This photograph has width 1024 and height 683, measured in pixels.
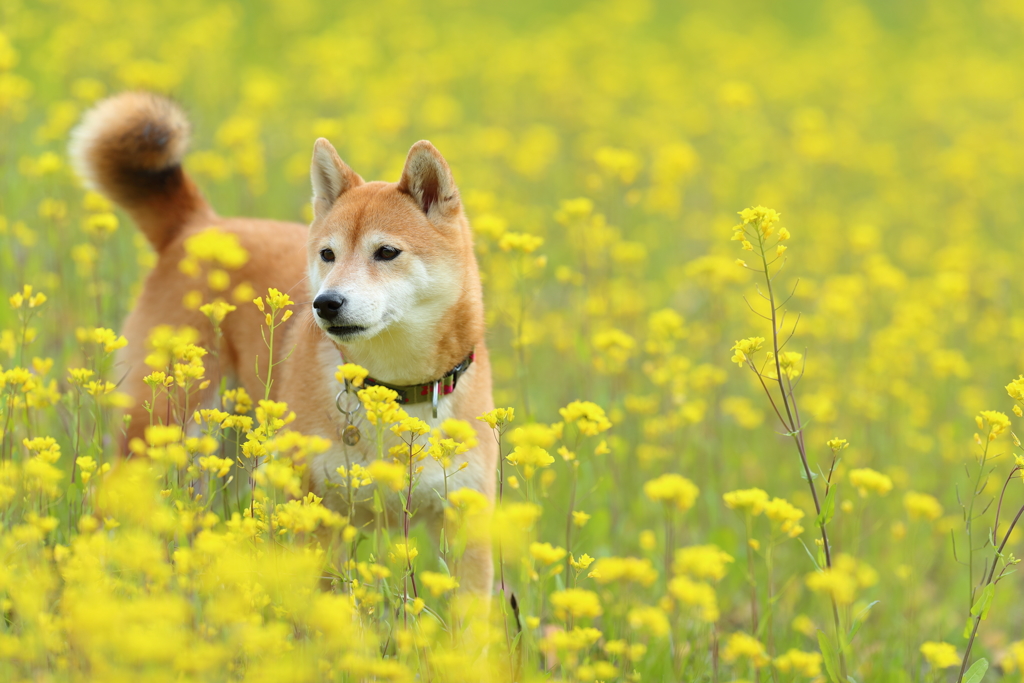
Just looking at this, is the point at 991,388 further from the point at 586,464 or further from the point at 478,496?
the point at 478,496

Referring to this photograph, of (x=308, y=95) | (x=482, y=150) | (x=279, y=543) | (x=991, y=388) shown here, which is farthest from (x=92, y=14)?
(x=991, y=388)

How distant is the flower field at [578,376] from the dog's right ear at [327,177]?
1.80ft

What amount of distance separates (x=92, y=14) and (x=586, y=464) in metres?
6.54

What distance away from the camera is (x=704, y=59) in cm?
1334

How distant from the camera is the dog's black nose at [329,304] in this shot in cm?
320

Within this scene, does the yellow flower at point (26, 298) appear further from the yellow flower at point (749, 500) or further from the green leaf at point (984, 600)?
the green leaf at point (984, 600)

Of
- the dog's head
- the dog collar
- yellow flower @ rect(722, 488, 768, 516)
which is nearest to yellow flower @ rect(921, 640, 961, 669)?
yellow flower @ rect(722, 488, 768, 516)

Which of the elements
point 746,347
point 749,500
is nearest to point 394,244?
point 746,347

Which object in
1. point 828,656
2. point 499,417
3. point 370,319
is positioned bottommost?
point 828,656

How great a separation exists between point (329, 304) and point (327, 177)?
2.99 feet

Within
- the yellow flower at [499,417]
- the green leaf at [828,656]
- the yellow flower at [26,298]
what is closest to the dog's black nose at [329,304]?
the yellow flower at [499,417]

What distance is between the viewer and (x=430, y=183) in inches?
148

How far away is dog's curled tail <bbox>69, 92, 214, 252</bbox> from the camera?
442 cm

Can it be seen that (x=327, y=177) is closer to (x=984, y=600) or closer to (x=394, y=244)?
(x=394, y=244)
